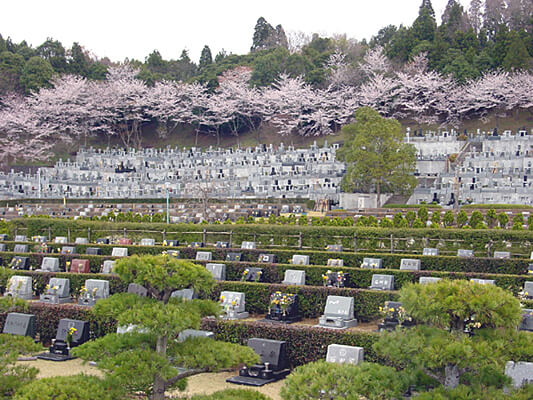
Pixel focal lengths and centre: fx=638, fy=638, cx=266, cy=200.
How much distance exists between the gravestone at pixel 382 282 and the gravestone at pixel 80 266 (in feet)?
35.9

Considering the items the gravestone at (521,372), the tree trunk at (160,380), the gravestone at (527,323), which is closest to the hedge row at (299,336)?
the gravestone at (521,372)

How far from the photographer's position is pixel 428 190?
171 ft

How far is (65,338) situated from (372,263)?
11.4 meters

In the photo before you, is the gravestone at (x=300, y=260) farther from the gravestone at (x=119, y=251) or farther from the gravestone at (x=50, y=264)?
the gravestone at (x=50, y=264)

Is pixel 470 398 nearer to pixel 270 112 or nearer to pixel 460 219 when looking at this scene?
pixel 460 219

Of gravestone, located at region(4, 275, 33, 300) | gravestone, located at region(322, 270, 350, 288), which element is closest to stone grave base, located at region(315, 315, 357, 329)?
gravestone, located at region(322, 270, 350, 288)

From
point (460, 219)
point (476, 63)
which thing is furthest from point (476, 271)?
point (476, 63)

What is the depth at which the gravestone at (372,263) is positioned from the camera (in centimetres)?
2323

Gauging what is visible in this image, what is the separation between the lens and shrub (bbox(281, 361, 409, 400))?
375 inches

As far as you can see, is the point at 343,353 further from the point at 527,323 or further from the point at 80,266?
the point at 80,266

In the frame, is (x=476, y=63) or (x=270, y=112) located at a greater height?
(x=476, y=63)

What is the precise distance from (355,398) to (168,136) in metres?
77.5

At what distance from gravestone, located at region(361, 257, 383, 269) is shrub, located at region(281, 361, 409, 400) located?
44.5 feet

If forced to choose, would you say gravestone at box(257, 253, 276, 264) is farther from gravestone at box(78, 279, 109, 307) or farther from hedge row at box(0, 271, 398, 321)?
gravestone at box(78, 279, 109, 307)
